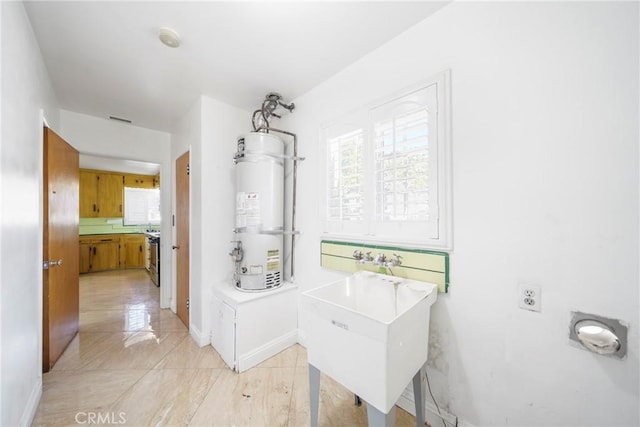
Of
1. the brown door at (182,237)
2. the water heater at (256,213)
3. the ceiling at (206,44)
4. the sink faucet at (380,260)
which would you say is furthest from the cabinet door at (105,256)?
the sink faucet at (380,260)

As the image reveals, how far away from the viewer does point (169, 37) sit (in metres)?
1.48

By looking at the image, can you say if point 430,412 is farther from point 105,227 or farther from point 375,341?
point 105,227

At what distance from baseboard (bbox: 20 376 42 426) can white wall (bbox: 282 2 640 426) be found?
92.2 inches

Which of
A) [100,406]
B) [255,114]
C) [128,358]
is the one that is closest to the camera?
[100,406]

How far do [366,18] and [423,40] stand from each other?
1.23 ft

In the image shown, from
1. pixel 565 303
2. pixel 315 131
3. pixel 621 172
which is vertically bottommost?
pixel 565 303

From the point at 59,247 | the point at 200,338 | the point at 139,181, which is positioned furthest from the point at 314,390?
the point at 139,181

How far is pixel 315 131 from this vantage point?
2.10 m

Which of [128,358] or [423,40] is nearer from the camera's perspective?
[423,40]

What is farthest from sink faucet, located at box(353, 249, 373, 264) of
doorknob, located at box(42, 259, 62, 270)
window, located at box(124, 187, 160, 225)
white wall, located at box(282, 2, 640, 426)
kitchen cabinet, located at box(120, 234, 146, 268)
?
window, located at box(124, 187, 160, 225)

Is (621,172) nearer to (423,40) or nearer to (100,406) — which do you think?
(423,40)

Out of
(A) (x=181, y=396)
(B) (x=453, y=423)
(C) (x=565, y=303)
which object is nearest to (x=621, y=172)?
(C) (x=565, y=303)

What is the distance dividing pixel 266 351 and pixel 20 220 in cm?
180

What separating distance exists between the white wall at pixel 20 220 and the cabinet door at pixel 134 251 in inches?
180
